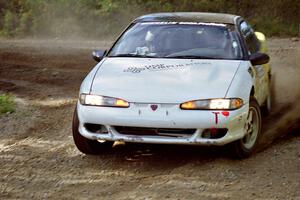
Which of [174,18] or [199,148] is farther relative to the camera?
[174,18]

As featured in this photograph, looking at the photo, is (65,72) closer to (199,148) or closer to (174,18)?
(174,18)

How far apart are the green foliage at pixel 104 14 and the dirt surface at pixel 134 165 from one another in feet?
34.5

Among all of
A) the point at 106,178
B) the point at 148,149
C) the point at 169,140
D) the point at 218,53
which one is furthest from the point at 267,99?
the point at 106,178

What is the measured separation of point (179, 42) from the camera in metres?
7.41

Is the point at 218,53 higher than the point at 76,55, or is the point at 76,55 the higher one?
the point at 218,53

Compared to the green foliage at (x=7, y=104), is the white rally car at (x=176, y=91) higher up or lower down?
higher up

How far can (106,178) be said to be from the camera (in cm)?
598

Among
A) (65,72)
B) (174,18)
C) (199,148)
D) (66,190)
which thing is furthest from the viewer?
(65,72)

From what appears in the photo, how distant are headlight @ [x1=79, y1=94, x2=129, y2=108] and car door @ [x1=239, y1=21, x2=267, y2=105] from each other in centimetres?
181

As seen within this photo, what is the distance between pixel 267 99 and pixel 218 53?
1750 mm

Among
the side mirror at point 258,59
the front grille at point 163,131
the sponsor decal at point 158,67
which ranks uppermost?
the sponsor decal at point 158,67

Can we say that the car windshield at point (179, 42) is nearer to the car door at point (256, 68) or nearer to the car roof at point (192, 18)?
the car roof at point (192, 18)

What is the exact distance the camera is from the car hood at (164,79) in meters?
6.18

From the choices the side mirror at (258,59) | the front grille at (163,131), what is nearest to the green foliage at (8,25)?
the side mirror at (258,59)
